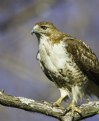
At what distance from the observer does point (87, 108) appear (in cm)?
724

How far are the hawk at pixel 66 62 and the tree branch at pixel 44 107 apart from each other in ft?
1.12

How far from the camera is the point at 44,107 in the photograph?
22.5ft

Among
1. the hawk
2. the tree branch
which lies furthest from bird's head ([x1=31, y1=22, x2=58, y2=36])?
the tree branch

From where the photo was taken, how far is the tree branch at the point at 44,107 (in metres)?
6.65

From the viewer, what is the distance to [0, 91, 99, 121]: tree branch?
262 inches

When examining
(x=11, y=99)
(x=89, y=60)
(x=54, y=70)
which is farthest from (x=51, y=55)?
(x=11, y=99)

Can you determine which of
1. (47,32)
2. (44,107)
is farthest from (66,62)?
(44,107)

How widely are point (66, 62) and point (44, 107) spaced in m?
1.10

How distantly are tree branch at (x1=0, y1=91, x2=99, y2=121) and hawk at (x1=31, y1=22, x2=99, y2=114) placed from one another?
340 millimetres

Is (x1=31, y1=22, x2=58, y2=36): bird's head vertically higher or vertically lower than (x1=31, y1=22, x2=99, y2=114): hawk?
higher

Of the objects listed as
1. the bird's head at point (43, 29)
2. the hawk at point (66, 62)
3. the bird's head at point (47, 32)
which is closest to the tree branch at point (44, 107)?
the hawk at point (66, 62)

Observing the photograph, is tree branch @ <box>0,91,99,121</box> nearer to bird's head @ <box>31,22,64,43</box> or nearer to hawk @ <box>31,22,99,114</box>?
hawk @ <box>31,22,99,114</box>

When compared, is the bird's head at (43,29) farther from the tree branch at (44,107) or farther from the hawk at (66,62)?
the tree branch at (44,107)

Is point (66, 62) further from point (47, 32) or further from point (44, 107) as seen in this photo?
point (44, 107)
